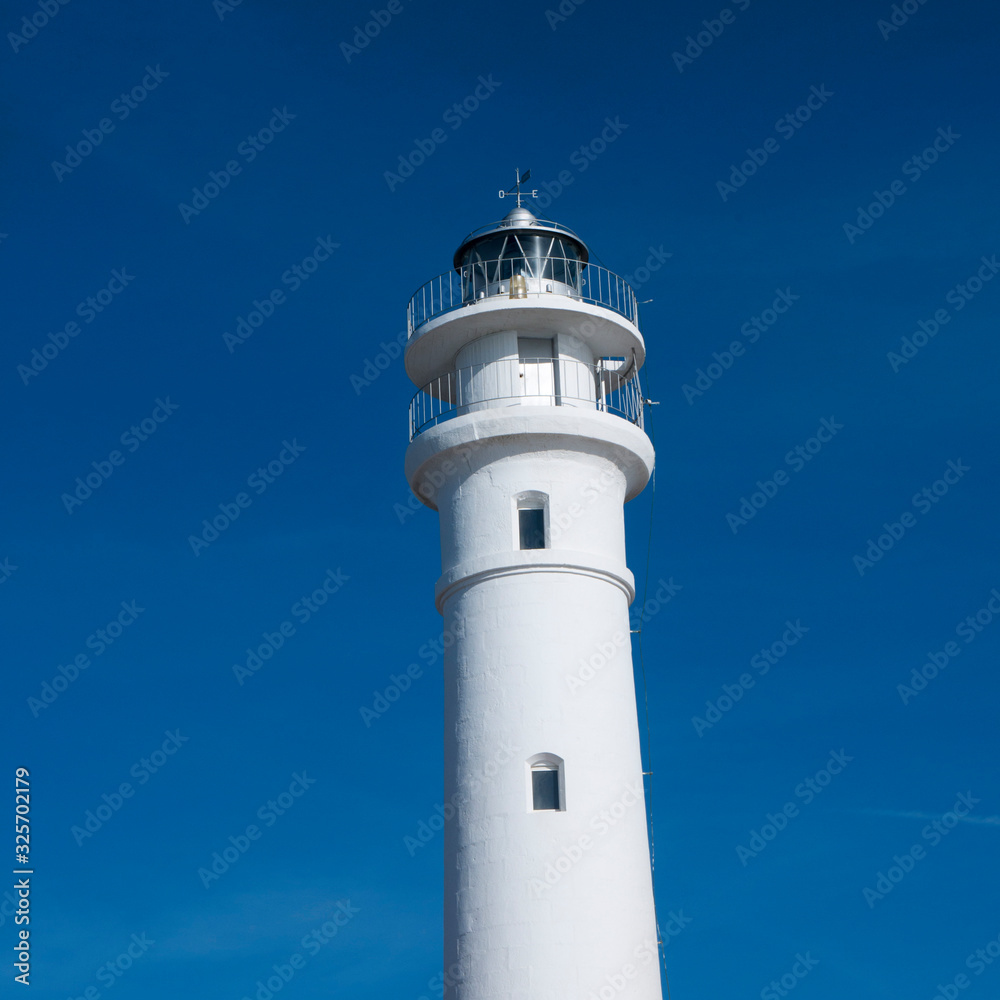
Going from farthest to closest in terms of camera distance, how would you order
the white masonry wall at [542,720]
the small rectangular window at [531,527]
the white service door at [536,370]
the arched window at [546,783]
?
the white service door at [536,370]
the small rectangular window at [531,527]
the arched window at [546,783]
the white masonry wall at [542,720]

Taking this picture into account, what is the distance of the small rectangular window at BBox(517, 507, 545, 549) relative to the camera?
84.4 ft

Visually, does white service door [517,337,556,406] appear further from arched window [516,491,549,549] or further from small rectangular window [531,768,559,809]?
small rectangular window [531,768,559,809]

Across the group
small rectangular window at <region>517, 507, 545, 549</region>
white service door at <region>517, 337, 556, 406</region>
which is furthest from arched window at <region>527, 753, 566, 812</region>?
white service door at <region>517, 337, 556, 406</region>

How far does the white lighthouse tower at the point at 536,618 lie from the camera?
919 inches

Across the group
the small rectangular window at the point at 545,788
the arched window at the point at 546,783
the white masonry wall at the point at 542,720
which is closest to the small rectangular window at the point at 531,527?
the white masonry wall at the point at 542,720

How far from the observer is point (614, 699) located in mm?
24938

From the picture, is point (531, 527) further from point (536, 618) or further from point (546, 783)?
point (546, 783)

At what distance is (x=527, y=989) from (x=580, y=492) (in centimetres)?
810

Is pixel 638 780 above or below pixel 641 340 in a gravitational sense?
below

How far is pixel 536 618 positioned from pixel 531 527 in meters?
1.75

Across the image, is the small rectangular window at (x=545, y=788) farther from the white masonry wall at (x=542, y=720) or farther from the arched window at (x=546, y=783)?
the white masonry wall at (x=542, y=720)

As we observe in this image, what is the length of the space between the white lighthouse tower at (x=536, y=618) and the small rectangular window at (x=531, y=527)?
0.03 metres

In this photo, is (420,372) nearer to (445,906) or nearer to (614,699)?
(614,699)

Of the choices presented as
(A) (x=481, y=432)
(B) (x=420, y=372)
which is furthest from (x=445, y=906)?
(B) (x=420, y=372)
